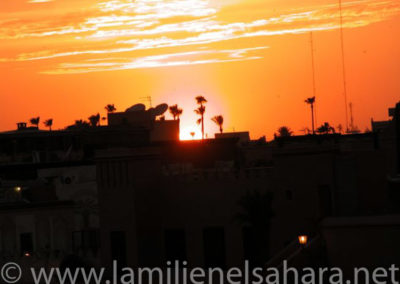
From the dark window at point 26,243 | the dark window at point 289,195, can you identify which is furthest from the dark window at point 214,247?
the dark window at point 26,243

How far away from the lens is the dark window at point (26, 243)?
47625 millimetres

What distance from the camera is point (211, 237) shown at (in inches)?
1807

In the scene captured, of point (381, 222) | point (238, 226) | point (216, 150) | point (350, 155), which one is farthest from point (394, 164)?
point (216, 150)

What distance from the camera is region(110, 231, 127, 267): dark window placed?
45.3 meters

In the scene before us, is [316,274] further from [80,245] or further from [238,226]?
[80,245]

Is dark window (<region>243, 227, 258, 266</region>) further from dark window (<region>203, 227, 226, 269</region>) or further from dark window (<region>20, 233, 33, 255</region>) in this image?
dark window (<region>20, 233, 33, 255</region>)

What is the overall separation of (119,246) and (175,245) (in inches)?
86.9

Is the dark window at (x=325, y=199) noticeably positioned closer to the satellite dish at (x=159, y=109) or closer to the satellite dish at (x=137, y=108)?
the satellite dish at (x=159, y=109)

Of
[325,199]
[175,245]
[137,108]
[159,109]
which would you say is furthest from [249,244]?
[137,108]

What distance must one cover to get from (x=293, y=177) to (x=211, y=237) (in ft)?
15.3

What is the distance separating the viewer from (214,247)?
45.8m

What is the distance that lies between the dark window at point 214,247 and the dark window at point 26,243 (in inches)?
279

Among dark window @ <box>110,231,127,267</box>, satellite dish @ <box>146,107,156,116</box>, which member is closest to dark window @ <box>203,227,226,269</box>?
dark window @ <box>110,231,127,267</box>

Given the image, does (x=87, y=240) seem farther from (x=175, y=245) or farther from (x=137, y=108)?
(x=137, y=108)
